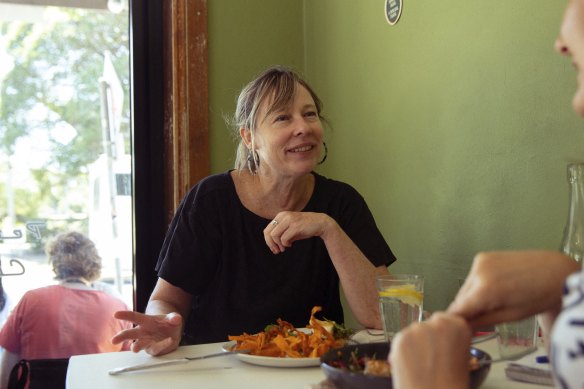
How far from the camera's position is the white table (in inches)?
44.7

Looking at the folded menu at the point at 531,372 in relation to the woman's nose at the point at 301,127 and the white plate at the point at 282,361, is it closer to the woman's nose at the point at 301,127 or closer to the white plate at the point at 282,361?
the white plate at the point at 282,361

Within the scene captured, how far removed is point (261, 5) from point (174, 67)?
45 cm

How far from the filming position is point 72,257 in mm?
2682

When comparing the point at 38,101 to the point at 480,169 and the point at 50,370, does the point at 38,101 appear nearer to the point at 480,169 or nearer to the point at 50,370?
the point at 50,370

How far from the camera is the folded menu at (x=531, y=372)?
3.43 ft

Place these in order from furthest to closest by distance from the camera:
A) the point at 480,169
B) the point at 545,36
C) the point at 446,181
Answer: the point at 446,181
the point at 480,169
the point at 545,36

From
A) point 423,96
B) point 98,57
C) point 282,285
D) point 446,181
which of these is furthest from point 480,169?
point 98,57

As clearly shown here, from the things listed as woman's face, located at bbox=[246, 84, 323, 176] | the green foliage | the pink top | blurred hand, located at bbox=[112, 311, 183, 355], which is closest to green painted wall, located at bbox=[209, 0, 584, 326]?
woman's face, located at bbox=[246, 84, 323, 176]

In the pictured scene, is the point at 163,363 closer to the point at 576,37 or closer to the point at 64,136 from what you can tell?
the point at 576,37

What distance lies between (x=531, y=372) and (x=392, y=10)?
54.7 inches

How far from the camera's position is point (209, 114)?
8.82 feet

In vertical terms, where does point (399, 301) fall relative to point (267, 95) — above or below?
below

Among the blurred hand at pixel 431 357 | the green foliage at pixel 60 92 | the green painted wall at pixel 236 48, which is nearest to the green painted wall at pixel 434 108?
the green painted wall at pixel 236 48

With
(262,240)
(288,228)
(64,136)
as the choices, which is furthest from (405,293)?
(64,136)
